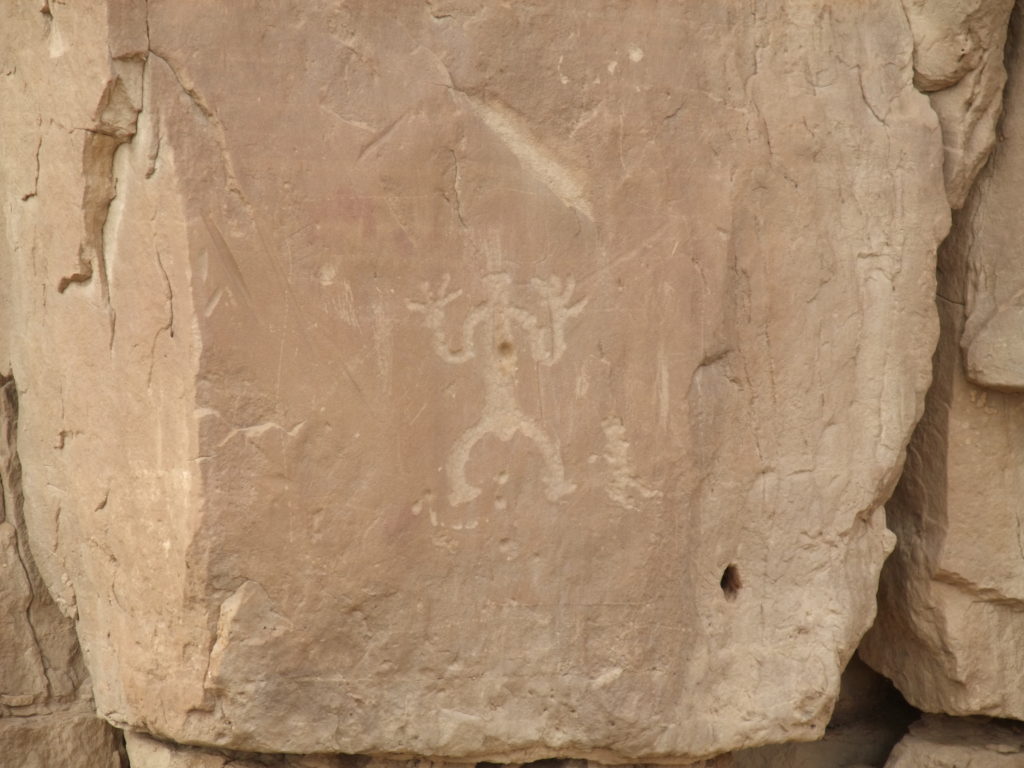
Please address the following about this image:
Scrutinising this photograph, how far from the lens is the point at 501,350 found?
233cm

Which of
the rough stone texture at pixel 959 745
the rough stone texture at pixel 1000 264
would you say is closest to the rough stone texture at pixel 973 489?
the rough stone texture at pixel 1000 264

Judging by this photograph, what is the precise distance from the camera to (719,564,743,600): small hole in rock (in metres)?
2.50

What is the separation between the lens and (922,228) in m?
2.58

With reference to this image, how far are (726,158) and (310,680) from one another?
1.13 metres

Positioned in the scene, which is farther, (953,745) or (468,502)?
(953,745)

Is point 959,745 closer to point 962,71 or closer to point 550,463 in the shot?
point 550,463

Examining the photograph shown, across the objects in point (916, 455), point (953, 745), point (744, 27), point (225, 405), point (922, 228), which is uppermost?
point (744, 27)

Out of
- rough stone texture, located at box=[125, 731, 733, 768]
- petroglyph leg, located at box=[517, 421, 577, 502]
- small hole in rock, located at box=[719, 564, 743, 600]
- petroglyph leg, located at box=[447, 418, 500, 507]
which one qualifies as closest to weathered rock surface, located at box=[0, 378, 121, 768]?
→ rough stone texture, located at box=[125, 731, 733, 768]

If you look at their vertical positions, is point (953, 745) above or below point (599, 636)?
below

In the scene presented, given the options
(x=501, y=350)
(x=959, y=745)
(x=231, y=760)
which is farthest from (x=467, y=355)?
(x=959, y=745)

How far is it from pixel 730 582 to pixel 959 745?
2.70 feet

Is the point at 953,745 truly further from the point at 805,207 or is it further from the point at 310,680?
the point at 310,680

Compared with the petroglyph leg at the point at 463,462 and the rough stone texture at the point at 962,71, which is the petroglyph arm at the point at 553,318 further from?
the rough stone texture at the point at 962,71

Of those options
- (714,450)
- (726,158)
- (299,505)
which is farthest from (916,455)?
(299,505)
